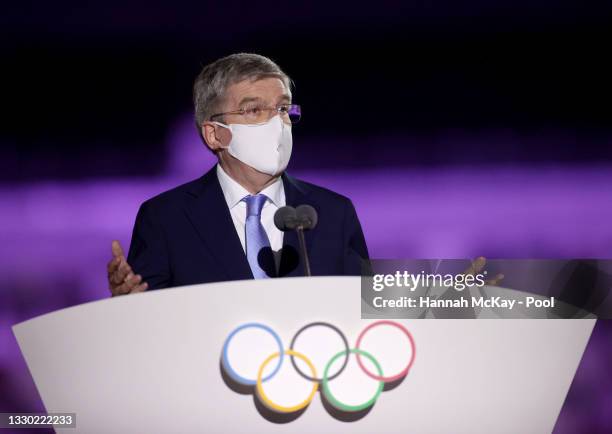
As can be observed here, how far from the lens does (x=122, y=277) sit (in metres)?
1.46

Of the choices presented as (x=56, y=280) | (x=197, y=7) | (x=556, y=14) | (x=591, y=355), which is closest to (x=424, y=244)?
(x=591, y=355)

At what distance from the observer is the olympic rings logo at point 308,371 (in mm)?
1161

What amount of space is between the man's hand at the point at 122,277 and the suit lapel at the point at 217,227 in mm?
425

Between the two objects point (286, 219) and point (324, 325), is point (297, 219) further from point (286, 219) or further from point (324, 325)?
point (324, 325)

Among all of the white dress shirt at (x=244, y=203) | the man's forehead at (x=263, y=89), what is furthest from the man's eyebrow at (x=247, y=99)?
the white dress shirt at (x=244, y=203)

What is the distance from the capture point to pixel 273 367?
1.16 metres

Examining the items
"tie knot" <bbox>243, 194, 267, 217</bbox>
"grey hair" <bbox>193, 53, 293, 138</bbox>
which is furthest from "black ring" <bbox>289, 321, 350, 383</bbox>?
"grey hair" <bbox>193, 53, 293, 138</bbox>

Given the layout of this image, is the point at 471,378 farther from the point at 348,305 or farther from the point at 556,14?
the point at 556,14

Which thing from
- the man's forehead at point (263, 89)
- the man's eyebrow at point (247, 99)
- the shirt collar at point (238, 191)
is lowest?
the shirt collar at point (238, 191)

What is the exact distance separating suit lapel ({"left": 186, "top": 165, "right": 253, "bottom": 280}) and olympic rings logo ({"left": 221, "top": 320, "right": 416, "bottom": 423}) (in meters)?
0.69

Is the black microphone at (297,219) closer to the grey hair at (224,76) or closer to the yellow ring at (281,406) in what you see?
the yellow ring at (281,406)

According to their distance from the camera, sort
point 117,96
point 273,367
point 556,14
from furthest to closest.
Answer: point 117,96 → point 556,14 → point 273,367

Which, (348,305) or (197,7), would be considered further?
(197,7)

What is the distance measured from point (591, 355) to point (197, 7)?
1913mm
